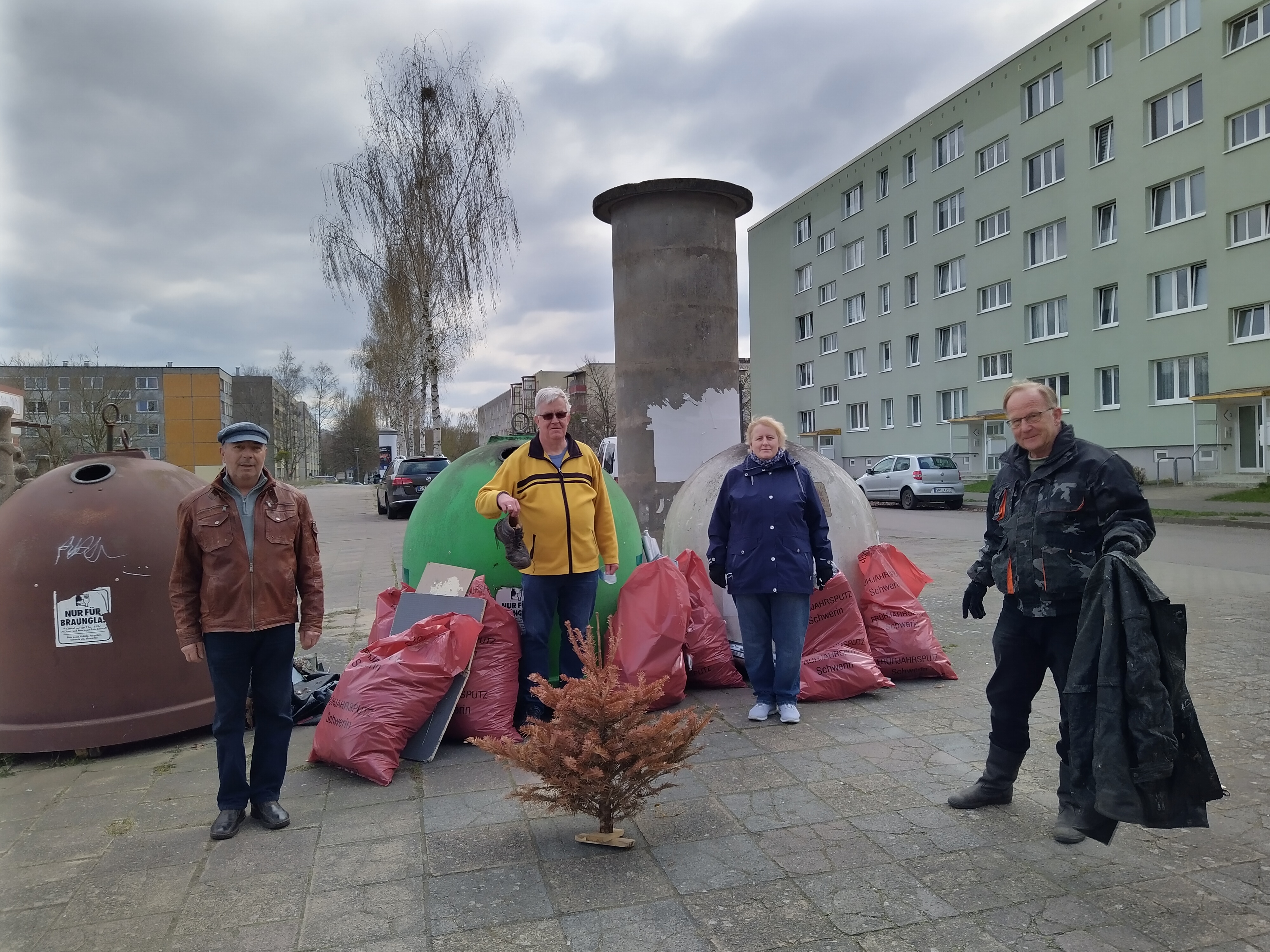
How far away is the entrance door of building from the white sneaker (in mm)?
25502

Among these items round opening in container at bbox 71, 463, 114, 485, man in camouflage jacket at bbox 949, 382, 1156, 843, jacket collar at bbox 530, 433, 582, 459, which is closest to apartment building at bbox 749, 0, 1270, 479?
man in camouflage jacket at bbox 949, 382, 1156, 843

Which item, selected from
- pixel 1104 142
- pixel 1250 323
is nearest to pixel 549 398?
pixel 1250 323

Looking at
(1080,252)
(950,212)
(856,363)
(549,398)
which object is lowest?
(549,398)

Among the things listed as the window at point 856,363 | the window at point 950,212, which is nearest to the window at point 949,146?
the window at point 950,212

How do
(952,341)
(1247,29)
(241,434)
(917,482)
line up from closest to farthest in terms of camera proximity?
(241,434) → (917,482) → (1247,29) → (952,341)

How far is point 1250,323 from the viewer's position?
2469 centimetres

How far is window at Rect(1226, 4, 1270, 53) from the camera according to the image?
77.6 feet

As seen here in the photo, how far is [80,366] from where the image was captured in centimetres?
→ 3900

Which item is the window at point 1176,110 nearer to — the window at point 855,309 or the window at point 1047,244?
the window at point 1047,244

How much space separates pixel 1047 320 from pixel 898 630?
30367mm

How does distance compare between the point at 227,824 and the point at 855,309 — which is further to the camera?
the point at 855,309

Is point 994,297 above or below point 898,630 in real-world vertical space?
above

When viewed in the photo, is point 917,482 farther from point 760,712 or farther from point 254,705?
point 254,705

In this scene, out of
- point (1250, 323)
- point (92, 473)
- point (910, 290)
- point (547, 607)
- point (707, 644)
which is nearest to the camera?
point (547, 607)
